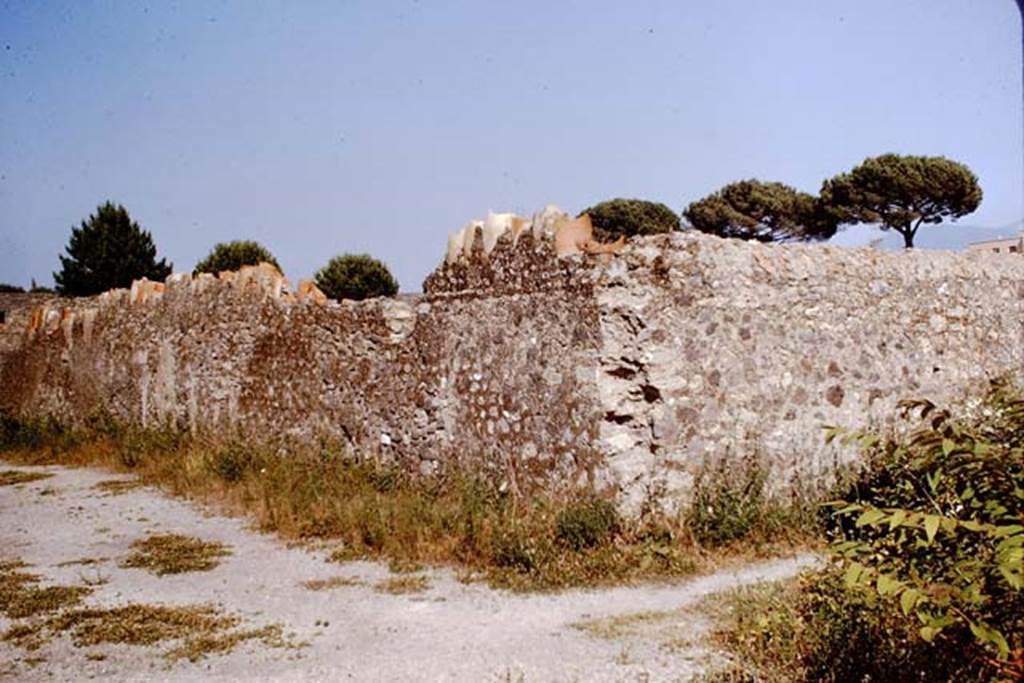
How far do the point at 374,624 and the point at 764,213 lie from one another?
40467mm

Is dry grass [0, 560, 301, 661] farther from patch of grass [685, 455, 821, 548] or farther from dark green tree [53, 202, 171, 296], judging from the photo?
dark green tree [53, 202, 171, 296]

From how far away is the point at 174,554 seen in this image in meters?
6.80

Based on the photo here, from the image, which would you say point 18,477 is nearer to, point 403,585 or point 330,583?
point 330,583

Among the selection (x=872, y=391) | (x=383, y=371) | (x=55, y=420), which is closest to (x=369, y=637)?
(x=383, y=371)

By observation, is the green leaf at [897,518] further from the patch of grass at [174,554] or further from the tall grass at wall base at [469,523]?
the patch of grass at [174,554]

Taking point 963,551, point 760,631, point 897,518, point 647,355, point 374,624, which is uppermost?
point 647,355

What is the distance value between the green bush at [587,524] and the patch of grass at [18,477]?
8211 millimetres

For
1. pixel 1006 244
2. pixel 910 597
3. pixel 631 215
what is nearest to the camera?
pixel 910 597

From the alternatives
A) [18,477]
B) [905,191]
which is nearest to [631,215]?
[905,191]

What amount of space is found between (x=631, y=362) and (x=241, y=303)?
6.55m

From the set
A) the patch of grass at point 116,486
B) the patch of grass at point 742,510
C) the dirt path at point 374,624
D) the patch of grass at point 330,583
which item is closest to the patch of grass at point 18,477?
the patch of grass at point 116,486

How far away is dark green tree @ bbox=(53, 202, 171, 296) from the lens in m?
39.3

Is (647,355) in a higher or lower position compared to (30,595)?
higher

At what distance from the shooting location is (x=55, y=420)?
14.9m
